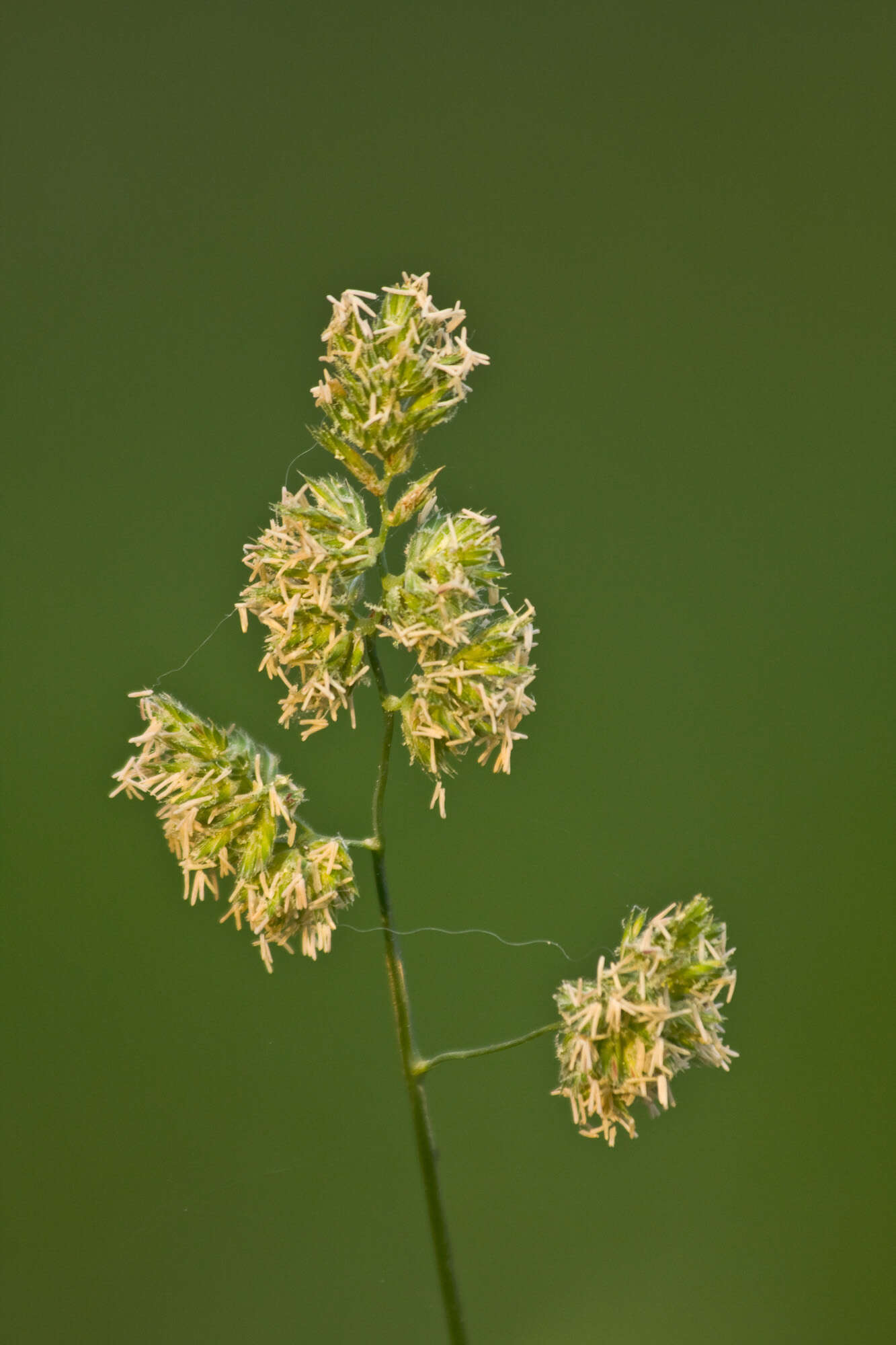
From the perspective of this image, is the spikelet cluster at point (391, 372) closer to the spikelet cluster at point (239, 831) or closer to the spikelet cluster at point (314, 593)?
the spikelet cluster at point (314, 593)

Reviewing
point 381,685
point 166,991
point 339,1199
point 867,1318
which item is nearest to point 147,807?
point 166,991

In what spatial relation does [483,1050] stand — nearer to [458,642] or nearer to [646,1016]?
[646,1016]

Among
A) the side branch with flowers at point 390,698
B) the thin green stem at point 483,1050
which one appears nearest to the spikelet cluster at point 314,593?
the side branch with flowers at point 390,698

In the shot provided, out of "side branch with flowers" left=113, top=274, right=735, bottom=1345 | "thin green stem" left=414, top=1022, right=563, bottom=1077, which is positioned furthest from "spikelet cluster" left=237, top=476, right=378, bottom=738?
"thin green stem" left=414, top=1022, right=563, bottom=1077

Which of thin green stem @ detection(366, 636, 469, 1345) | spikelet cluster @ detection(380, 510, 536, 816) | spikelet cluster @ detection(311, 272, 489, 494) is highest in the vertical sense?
spikelet cluster @ detection(311, 272, 489, 494)

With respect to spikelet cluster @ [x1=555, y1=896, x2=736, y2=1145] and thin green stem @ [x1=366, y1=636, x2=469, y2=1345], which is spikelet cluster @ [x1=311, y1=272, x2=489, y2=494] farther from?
→ spikelet cluster @ [x1=555, y1=896, x2=736, y2=1145]

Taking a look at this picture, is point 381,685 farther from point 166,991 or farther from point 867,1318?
point 867,1318

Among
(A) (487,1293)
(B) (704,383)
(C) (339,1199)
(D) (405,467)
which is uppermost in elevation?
(B) (704,383)
